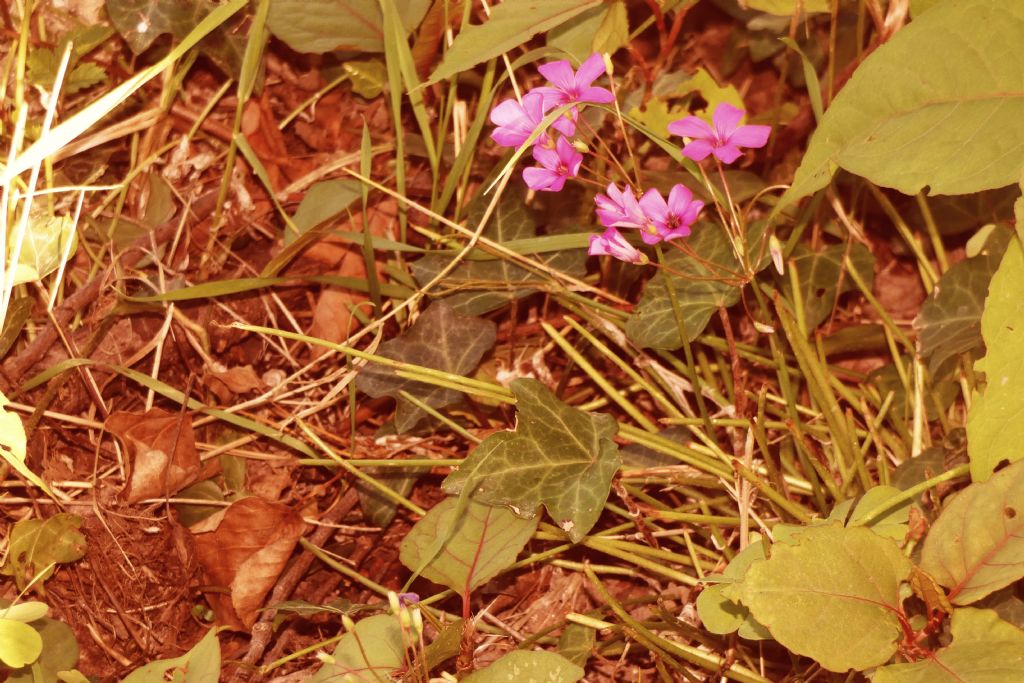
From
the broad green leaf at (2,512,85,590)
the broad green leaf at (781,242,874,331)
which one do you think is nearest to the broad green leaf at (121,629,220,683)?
the broad green leaf at (2,512,85,590)

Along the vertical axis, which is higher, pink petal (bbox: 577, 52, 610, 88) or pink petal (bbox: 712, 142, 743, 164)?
pink petal (bbox: 577, 52, 610, 88)

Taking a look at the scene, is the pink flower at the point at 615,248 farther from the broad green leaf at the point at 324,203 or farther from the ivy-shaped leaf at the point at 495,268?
the broad green leaf at the point at 324,203

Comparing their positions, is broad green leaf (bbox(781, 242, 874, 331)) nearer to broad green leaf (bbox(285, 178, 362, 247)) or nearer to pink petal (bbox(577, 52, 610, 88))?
pink petal (bbox(577, 52, 610, 88))

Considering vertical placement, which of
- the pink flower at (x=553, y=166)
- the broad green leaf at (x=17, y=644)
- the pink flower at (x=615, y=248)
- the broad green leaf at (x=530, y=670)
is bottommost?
the broad green leaf at (x=530, y=670)

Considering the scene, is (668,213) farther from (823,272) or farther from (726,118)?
(823,272)

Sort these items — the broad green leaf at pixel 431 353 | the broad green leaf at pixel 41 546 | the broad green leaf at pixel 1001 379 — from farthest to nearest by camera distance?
1. the broad green leaf at pixel 431 353
2. the broad green leaf at pixel 41 546
3. the broad green leaf at pixel 1001 379

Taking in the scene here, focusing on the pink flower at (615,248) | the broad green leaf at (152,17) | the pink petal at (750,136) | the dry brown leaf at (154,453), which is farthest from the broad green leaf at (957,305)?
the broad green leaf at (152,17)

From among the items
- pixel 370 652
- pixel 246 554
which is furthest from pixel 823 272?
pixel 246 554
